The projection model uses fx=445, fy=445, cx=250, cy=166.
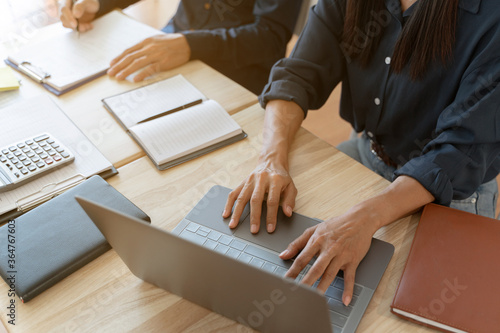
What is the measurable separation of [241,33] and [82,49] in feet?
1.65

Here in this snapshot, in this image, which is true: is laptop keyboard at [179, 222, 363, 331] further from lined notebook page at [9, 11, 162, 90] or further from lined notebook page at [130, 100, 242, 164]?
lined notebook page at [9, 11, 162, 90]

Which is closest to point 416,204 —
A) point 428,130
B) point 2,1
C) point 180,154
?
point 428,130

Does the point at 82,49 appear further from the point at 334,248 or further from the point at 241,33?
the point at 334,248

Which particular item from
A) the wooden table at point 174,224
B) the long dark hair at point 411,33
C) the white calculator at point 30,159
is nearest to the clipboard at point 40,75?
the white calculator at point 30,159

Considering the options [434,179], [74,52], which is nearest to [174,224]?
[434,179]

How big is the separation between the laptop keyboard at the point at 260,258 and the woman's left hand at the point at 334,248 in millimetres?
13

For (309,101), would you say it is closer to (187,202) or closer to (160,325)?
(187,202)

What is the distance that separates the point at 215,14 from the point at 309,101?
627 millimetres

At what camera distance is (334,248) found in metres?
0.78

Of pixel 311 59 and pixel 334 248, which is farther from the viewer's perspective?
pixel 311 59

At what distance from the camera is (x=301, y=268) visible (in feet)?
2.54

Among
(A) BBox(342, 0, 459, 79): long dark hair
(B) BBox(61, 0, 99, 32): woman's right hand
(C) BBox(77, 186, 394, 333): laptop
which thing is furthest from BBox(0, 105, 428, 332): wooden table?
(B) BBox(61, 0, 99, 32): woman's right hand

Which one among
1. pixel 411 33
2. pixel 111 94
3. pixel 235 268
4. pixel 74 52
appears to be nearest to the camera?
pixel 235 268

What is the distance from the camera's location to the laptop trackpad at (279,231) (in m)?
0.83
